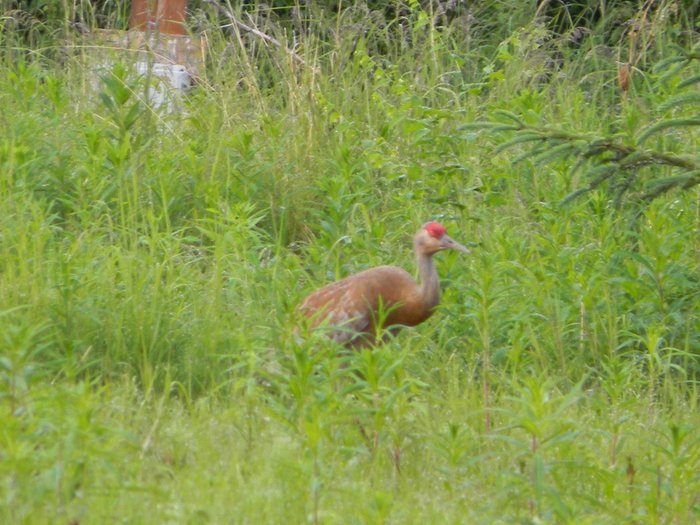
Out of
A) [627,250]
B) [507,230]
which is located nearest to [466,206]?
[507,230]

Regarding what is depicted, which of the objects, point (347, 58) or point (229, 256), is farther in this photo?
point (347, 58)

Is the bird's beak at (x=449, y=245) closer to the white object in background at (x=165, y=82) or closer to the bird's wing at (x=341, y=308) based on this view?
the bird's wing at (x=341, y=308)

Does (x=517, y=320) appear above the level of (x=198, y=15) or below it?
below

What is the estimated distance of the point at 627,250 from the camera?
754 cm

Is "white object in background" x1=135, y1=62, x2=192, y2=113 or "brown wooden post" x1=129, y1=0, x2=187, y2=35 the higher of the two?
"brown wooden post" x1=129, y1=0, x2=187, y2=35

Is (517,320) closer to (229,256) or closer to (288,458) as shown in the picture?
(229,256)

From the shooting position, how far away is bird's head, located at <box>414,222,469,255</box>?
7164 millimetres

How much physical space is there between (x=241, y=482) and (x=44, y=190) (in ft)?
11.1

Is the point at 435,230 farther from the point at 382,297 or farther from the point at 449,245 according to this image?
the point at 382,297

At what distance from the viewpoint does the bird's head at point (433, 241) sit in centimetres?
716

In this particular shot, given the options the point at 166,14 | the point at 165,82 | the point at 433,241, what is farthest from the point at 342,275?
the point at 166,14

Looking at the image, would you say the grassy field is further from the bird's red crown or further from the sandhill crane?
the bird's red crown

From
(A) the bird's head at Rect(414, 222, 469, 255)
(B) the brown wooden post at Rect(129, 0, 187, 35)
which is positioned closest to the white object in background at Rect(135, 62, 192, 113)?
(B) the brown wooden post at Rect(129, 0, 187, 35)

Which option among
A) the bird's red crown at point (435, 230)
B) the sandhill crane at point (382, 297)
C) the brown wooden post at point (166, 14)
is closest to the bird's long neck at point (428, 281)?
the sandhill crane at point (382, 297)
